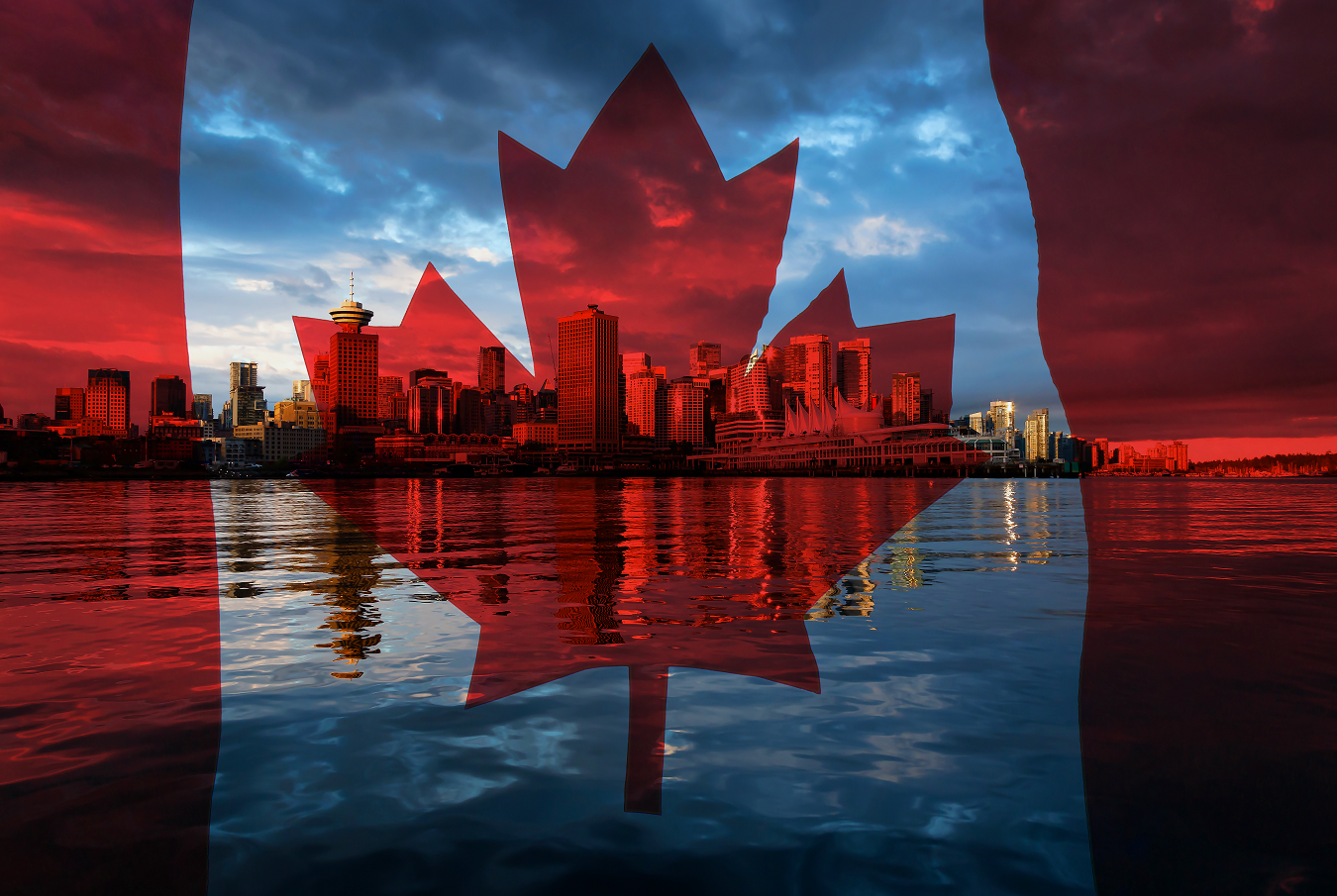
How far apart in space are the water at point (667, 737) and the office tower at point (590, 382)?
26.3 m

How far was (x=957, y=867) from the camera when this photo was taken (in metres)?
3.43

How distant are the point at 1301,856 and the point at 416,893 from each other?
418 centimetres

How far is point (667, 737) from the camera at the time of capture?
5.16 metres

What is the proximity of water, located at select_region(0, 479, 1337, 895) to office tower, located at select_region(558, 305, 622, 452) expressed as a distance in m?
26.3

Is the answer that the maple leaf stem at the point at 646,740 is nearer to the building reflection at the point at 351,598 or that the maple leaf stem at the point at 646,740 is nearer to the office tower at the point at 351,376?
the building reflection at the point at 351,598

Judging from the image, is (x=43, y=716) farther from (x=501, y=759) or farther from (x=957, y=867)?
(x=957, y=867)

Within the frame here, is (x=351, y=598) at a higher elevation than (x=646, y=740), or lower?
lower

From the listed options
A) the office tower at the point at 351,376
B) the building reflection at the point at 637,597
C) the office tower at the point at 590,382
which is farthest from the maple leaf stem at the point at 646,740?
the office tower at the point at 351,376

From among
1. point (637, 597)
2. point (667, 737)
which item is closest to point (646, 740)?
point (667, 737)

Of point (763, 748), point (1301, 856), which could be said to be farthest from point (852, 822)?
point (1301, 856)

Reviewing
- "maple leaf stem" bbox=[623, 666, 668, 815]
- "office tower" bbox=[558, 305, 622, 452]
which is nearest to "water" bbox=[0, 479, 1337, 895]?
"maple leaf stem" bbox=[623, 666, 668, 815]

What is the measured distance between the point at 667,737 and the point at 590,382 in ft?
311

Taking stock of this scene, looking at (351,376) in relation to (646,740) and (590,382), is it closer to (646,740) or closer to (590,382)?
(590,382)

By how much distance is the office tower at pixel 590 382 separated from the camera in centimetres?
5451
